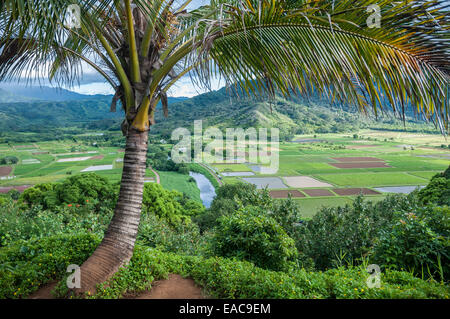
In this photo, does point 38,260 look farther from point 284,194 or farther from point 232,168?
point 232,168

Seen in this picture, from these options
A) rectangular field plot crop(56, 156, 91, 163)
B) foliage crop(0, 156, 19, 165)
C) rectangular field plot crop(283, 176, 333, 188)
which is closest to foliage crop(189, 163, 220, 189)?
rectangular field plot crop(283, 176, 333, 188)

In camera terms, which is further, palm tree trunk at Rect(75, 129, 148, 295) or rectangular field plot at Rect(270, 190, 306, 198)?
rectangular field plot at Rect(270, 190, 306, 198)

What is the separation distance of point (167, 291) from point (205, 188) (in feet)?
120

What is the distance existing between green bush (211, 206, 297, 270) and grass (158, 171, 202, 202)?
2867 centimetres

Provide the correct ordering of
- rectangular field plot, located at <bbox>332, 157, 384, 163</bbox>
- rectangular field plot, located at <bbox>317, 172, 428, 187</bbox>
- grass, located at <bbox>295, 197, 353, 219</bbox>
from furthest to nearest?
rectangular field plot, located at <bbox>332, 157, 384, 163</bbox>, rectangular field plot, located at <bbox>317, 172, 428, 187</bbox>, grass, located at <bbox>295, 197, 353, 219</bbox>

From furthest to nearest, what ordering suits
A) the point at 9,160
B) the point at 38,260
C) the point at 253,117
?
the point at 9,160, the point at 253,117, the point at 38,260

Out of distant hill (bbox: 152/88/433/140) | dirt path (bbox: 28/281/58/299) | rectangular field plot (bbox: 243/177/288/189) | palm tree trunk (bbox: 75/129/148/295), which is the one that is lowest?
rectangular field plot (bbox: 243/177/288/189)

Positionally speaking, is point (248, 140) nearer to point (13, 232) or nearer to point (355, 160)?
point (355, 160)

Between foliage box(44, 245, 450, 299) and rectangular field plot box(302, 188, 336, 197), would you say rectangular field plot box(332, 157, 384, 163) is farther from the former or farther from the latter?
foliage box(44, 245, 450, 299)

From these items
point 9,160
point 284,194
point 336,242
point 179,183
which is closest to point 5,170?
point 9,160

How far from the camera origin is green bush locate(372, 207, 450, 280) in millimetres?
3467

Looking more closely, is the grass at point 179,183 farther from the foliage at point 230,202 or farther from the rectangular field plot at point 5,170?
the rectangular field plot at point 5,170

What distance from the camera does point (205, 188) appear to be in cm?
3991

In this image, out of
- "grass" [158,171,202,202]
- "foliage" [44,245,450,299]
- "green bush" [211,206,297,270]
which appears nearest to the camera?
"foliage" [44,245,450,299]
